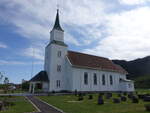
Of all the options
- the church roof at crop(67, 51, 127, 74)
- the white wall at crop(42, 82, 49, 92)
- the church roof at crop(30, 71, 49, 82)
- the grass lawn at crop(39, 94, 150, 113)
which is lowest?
the grass lawn at crop(39, 94, 150, 113)

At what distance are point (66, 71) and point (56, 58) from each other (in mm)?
4317

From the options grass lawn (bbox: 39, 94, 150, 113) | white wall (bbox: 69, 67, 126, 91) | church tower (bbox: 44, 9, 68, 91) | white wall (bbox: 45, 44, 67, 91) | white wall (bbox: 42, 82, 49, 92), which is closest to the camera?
grass lawn (bbox: 39, 94, 150, 113)

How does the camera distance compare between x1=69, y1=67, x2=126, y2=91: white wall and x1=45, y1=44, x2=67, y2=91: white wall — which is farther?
x1=69, y1=67, x2=126, y2=91: white wall

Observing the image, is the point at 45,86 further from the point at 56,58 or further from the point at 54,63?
the point at 56,58

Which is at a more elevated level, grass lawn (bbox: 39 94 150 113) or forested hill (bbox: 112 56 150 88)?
forested hill (bbox: 112 56 150 88)

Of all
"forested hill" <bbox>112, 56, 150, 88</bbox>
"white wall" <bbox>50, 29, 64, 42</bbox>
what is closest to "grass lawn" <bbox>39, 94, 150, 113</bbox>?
"white wall" <bbox>50, 29, 64, 42</bbox>

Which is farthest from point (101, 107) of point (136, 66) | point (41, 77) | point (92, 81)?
point (136, 66)

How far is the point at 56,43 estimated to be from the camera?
1519 inches

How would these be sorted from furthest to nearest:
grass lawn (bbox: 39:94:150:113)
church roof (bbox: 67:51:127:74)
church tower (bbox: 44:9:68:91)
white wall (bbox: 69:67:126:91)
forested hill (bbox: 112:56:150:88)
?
1. forested hill (bbox: 112:56:150:88)
2. church roof (bbox: 67:51:127:74)
3. white wall (bbox: 69:67:126:91)
4. church tower (bbox: 44:9:68:91)
5. grass lawn (bbox: 39:94:150:113)

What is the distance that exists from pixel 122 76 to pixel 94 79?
44.2 ft

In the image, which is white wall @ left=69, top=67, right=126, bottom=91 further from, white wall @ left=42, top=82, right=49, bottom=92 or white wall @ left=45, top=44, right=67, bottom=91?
white wall @ left=42, top=82, right=49, bottom=92

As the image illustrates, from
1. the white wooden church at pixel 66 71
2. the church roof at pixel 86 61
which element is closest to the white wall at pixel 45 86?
the white wooden church at pixel 66 71

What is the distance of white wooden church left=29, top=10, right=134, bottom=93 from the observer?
119ft

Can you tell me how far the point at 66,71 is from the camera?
127ft
